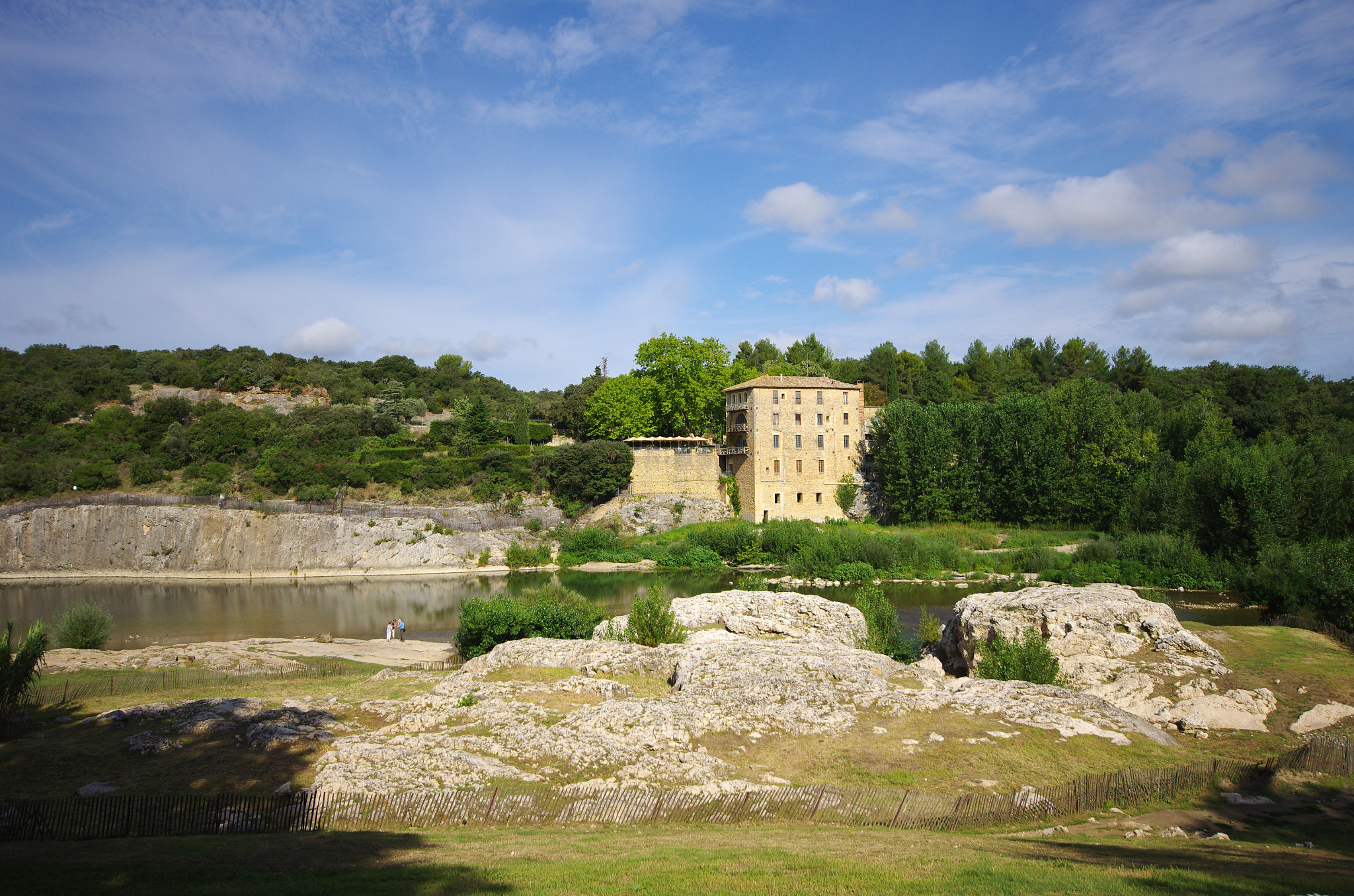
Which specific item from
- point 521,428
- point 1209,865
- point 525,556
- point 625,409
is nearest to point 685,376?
point 625,409

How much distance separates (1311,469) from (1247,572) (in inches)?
371

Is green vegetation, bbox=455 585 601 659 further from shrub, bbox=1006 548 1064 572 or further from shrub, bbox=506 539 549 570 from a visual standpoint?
shrub, bbox=1006 548 1064 572

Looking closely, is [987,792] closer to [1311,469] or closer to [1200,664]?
[1200,664]

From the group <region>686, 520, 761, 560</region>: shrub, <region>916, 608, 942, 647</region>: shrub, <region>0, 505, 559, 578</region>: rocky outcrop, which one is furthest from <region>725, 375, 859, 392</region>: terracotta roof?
<region>916, 608, 942, 647</region>: shrub

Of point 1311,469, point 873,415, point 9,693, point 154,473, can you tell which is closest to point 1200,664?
point 9,693

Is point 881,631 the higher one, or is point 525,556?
point 525,556

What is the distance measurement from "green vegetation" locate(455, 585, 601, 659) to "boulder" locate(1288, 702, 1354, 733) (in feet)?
66.8

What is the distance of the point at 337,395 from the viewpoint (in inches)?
3398

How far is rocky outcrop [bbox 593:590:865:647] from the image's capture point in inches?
979

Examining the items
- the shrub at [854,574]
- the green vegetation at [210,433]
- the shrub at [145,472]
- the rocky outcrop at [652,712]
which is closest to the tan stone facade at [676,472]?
the green vegetation at [210,433]

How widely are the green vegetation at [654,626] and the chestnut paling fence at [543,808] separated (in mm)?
10621

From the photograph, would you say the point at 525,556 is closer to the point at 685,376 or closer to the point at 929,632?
the point at 685,376

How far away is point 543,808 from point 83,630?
2636 centimetres

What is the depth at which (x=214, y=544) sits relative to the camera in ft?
181
